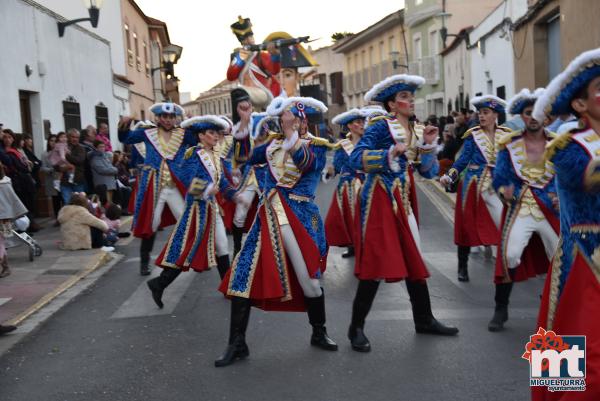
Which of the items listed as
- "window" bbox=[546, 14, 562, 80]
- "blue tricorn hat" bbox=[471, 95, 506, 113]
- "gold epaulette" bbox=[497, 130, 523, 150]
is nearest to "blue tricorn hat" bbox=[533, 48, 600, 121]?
"gold epaulette" bbox=[497, 130, 523, 150]

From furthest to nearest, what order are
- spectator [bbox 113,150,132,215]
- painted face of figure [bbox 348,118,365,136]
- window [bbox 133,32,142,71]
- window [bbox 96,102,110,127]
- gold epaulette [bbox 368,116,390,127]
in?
window [bbox 133,32,142,71] < window [bbox 96,102,110,127] < spectator [bbox 113,150,132,215] < painted face of figure [bbox 348,118,365,136] < gold epaulette [bbox 368,116,390,127]

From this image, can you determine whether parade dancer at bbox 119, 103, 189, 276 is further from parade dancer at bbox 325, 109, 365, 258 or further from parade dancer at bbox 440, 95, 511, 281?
parade dancer at bbox 440, 95, 511, 281

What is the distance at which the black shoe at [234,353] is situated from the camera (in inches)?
210

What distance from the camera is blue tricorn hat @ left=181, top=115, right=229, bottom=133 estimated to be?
7.05m

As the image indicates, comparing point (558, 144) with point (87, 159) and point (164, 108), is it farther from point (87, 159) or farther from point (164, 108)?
point (87, 159)

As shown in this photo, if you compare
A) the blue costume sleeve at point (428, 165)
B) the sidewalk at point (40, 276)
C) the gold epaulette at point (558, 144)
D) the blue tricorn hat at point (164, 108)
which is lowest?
the sidewalk at point (40, 276)

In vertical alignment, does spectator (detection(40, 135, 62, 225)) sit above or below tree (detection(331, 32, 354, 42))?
below

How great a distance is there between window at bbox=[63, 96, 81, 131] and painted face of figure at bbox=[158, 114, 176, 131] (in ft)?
33.1

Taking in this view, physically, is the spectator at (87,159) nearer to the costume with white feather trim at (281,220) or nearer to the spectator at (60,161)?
the spectator at (60,161)

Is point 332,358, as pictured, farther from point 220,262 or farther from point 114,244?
point 114,244

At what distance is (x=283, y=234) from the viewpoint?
531 centimetres

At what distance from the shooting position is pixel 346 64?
59000mm

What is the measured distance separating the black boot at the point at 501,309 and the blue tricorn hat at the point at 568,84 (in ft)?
9.16

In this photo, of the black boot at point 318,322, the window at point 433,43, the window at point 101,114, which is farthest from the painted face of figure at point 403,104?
the window at point 433,43
